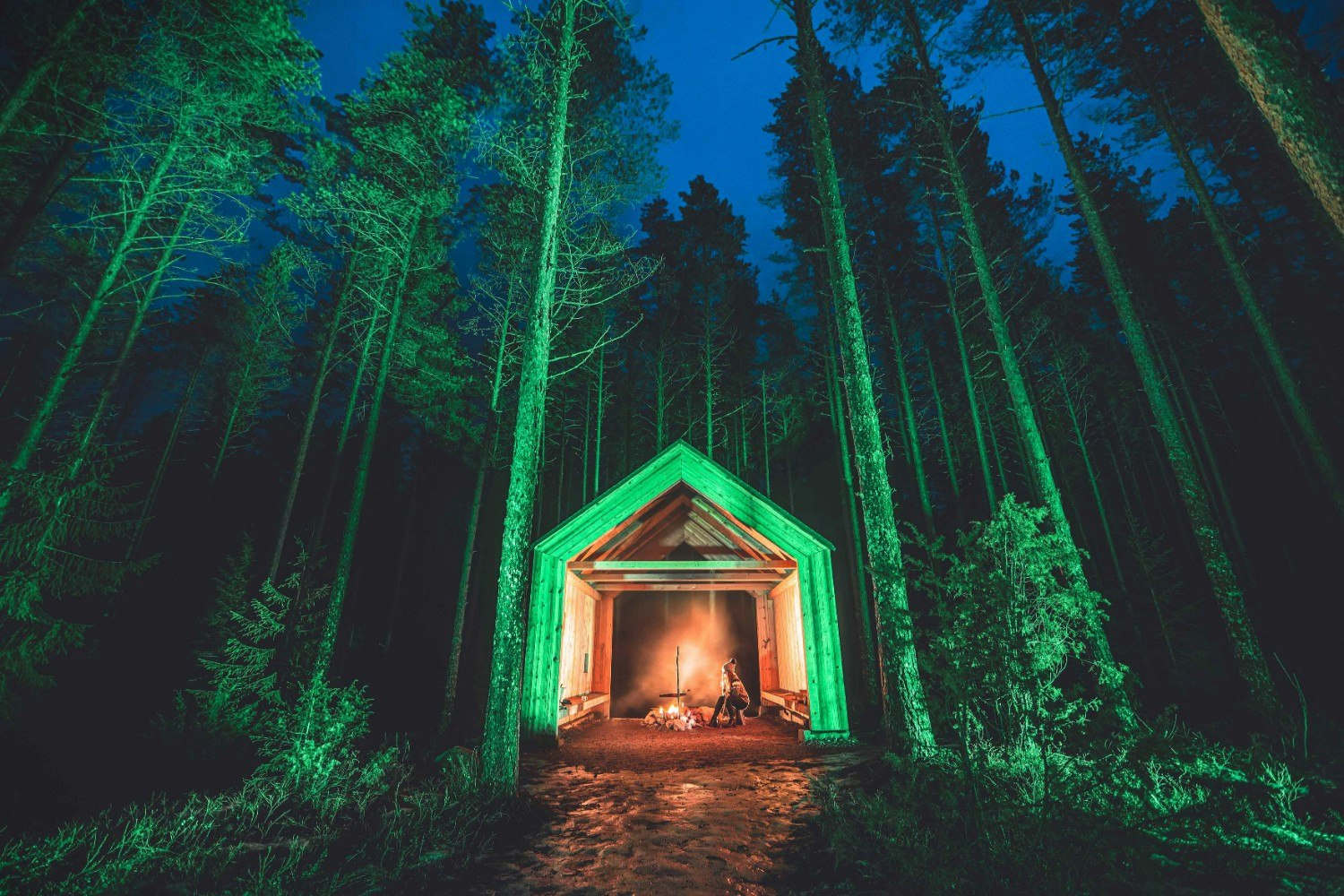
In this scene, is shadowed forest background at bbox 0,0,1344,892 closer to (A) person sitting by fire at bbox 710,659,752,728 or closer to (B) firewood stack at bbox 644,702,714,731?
(A) person sitting by fire at bbox 710,659,752,728

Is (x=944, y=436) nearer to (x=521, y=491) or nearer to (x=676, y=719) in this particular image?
(x=676, y=719)

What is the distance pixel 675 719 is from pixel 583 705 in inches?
85.4

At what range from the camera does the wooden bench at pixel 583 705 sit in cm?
1033

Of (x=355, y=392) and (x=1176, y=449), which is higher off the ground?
(x=355, y=392)

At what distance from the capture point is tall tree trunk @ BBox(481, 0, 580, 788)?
5684mm

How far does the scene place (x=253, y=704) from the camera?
585cm

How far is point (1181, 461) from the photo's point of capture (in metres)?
8.09

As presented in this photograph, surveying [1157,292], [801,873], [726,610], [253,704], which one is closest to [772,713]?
[726,610]

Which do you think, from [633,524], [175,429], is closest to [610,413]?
[633,524]

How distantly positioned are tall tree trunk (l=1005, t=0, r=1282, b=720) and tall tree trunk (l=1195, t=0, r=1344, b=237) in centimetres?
609

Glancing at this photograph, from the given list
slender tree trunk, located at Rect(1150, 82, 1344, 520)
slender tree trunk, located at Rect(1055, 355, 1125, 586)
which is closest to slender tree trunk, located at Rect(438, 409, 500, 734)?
slender tree trunk, located at Rect(1150, 82, 1344, 520)

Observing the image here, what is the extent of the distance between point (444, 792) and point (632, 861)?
2549mm

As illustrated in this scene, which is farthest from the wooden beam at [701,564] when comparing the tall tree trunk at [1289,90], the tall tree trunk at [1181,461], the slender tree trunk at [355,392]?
the tall tree trunk at [1289,90]

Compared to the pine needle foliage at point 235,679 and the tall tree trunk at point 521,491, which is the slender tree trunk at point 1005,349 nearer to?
the tall tree trunk at point 521,491
